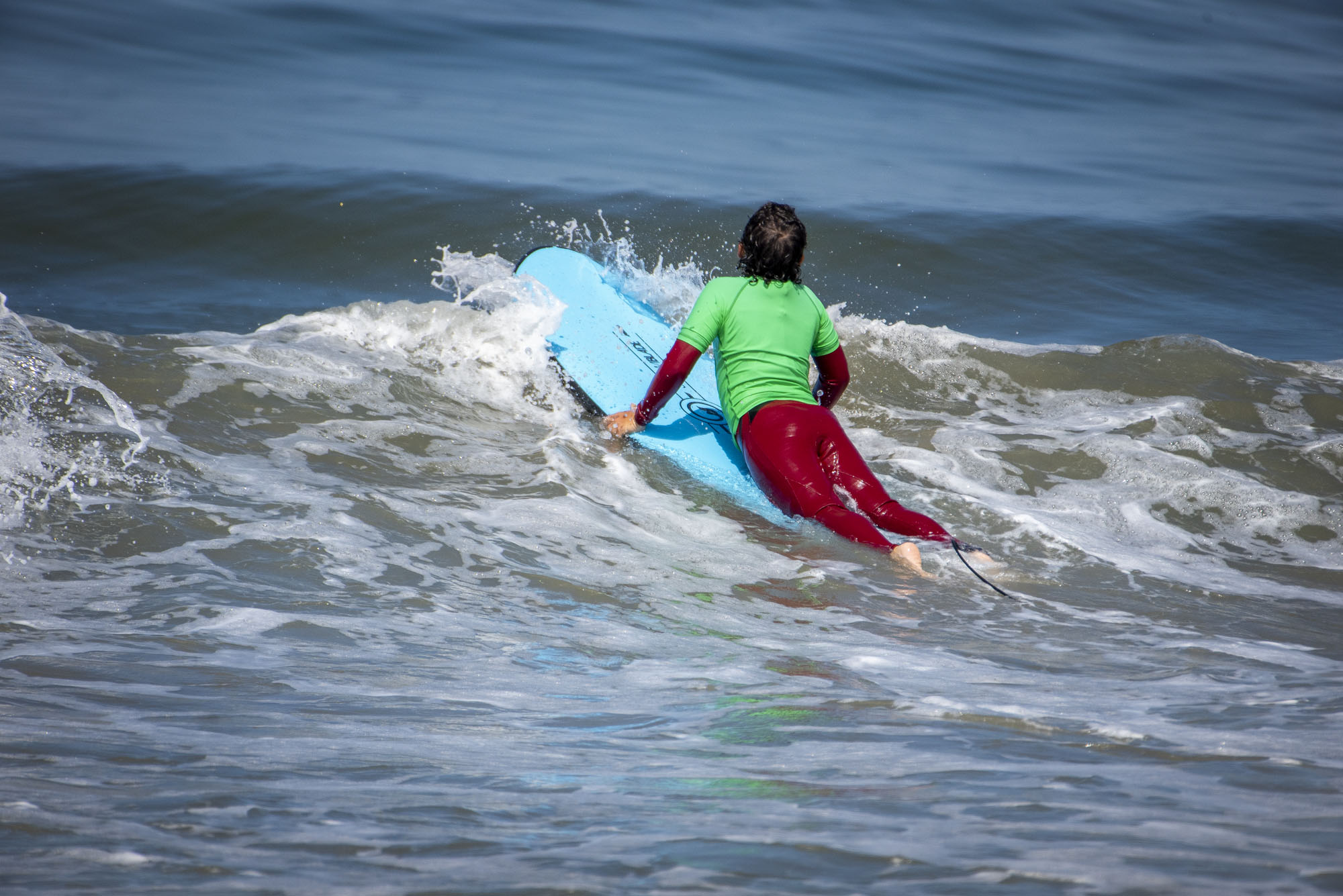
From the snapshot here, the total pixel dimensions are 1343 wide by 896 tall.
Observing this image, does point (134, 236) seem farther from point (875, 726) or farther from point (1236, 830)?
point (1236, 830)

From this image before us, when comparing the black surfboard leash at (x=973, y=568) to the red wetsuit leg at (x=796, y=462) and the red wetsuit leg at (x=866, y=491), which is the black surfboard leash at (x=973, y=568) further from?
the red wetsuit leg at (x=796, y=462)

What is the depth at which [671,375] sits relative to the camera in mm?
4953

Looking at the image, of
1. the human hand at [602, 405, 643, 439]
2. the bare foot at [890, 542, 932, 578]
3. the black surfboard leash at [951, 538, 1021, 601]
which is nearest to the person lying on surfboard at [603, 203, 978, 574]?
the human hand at [602, 405, 643, 439]

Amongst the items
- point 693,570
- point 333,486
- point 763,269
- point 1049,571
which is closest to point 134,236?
point 333,486

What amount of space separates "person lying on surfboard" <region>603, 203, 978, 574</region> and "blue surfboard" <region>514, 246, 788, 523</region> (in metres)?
0.27

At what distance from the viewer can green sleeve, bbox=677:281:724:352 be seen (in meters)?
4.93

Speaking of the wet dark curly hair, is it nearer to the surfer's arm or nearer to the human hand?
the surfer's arm

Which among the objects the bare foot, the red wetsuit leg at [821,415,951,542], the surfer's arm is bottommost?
the bare foot

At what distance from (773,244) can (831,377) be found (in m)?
0.81

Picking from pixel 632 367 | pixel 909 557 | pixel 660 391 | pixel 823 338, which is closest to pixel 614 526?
pixel 660 391

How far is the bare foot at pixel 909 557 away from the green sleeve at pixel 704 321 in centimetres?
133

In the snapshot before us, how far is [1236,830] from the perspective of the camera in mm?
1919

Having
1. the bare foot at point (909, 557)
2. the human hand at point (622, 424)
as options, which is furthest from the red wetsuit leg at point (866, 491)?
the human hand at point (622, 424)

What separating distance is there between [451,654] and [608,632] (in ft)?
1.74
